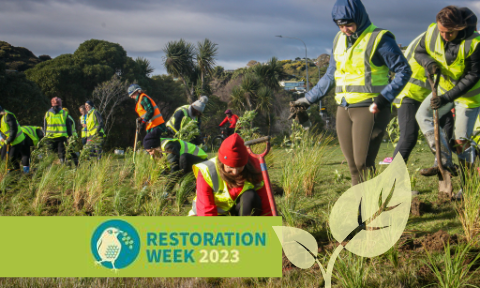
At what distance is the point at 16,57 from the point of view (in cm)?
2339

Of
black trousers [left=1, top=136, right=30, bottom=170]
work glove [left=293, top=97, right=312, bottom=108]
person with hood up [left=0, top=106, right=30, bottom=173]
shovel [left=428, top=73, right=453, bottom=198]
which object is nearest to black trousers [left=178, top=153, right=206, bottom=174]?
work glove [left=293, top=97, right=312, bottom=108]

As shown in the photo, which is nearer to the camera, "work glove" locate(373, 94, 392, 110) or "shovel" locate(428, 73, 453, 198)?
"work glove" locate(373, 94, 392, 110)

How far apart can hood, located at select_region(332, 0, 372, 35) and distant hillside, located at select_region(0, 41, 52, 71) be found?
23844 millimetres

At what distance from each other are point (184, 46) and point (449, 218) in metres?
26.6

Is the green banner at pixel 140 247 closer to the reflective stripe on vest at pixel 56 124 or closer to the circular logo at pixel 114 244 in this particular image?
the circular logo at pixel 114 244

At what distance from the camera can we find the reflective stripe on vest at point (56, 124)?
8.05m

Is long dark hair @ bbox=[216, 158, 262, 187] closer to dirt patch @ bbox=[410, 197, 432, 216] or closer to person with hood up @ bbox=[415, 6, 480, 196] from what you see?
dirt patch @ bbox=[410, 197, 432, 216]

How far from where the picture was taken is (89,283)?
266 cm

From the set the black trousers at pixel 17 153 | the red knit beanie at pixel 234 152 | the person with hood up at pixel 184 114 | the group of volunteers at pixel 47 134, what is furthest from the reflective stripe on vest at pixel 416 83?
the black trousers at pixel 17 153

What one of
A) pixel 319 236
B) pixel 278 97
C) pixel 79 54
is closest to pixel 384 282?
pixel 319 236

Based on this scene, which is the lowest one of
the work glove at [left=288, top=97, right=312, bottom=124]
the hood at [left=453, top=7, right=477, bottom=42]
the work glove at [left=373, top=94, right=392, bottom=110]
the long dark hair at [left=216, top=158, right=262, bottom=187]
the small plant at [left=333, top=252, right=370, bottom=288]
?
the small plant at [left=333, top=252, right=370, bottom=288]

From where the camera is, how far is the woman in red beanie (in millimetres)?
2690

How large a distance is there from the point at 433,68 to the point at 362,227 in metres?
1.61

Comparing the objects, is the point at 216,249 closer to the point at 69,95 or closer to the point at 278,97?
the point at 69,95
